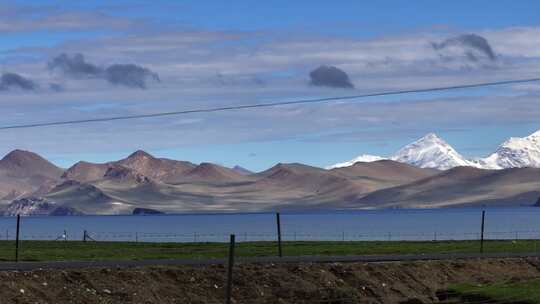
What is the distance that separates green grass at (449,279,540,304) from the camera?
45.4 meters

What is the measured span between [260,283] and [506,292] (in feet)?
40.1

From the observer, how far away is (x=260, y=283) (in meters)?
55.4

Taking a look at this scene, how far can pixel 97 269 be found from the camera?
52969 millimetres

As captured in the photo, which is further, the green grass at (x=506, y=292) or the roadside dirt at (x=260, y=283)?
the roadside dirt at (x=260, y=283)

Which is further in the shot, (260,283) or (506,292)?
(260,283)

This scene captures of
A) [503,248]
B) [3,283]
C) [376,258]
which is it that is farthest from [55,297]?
[503,248]

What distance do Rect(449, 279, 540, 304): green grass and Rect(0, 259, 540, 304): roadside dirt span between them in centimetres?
292

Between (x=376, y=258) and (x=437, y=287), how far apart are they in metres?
7.94

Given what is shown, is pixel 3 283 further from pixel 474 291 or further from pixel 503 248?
pixel 503 248

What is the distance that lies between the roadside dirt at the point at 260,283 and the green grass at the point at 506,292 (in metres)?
2.92

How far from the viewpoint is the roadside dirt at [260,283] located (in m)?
49.1

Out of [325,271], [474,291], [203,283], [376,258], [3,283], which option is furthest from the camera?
[376,258]

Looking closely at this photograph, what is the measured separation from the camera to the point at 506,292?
47938 millimetres

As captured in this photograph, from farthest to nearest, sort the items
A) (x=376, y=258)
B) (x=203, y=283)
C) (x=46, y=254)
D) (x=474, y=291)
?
(x=46, y=254) → (x=376, y=258) → (x=203, y=283) → (x=474, y=291)
